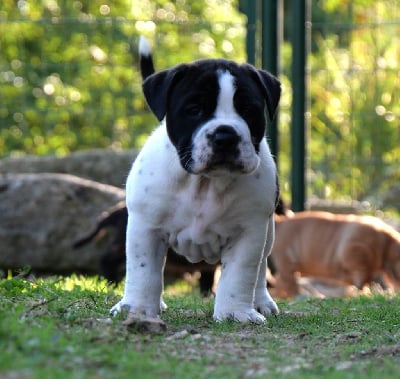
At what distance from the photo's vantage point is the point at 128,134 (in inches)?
450

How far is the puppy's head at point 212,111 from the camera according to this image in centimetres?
472

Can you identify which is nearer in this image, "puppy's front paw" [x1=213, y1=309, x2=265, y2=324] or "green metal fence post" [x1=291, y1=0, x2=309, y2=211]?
"puppy's front paw" [x1=213, y1=309, x2=265, y2=324]

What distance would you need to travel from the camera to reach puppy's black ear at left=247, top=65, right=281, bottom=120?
5.05 m

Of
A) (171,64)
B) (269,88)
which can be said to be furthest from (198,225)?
(171,64)

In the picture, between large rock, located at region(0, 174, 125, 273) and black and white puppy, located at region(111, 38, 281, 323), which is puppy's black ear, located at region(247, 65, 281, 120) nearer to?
black and white puppy, located at region(111, 38, 281, 323)

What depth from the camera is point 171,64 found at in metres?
A: 11.2

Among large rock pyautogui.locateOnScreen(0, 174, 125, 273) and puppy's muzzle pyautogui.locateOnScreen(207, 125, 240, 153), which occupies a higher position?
puppy's muzzle pyautogui.locateOnScreen(207, 125, 240, 153)

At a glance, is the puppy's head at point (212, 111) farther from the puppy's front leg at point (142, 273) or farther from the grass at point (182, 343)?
the grass at point (182, 343)

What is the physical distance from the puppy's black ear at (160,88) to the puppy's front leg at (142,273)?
0.56 m

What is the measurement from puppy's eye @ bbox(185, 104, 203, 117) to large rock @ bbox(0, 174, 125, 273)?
478 cm

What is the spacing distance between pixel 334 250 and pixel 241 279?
202 inches

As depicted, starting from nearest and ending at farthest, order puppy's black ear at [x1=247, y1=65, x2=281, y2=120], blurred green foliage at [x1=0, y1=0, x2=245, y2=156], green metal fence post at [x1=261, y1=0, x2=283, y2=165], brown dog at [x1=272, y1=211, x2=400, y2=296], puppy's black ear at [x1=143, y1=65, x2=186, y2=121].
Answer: puppy's black ear at [x1=143, y1=65, x2=186, y2=121], puppy's black ear at [x1=247, y1=65, x2=281, y2=120], brown dog at [x1=272, y1=211, x2=400, y2=296], green metal fence post at [x1=261, y1=0, x2=283, y2=165], blurred green foliage at [x1=0, y1=0, x2=245, y2=156]

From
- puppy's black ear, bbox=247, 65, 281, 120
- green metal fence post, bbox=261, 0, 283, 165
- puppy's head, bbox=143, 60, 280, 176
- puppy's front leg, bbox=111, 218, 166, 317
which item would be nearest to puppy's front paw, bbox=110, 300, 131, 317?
puppy's front leg, bbox=111, 218, 166, 317

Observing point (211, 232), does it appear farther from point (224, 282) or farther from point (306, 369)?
point (306, 369)
